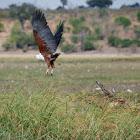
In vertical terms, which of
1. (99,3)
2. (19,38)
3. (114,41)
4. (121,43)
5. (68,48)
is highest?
(99,3)

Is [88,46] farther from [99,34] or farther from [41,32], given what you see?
[41,32]

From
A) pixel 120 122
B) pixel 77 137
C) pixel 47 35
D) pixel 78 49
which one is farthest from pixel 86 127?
pixel 78 49

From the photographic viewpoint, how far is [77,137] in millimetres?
3668

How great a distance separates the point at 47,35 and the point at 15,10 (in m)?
43.3

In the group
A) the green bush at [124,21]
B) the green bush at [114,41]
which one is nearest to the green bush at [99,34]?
the green bush at [114,41]

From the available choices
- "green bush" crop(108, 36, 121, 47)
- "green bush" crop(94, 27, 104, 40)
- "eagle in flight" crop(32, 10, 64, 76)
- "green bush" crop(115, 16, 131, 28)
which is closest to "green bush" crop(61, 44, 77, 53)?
"green bush" crop(108, 36, 121, 47)

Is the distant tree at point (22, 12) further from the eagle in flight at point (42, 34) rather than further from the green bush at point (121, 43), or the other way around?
the eagle in flight at point (42, 34)

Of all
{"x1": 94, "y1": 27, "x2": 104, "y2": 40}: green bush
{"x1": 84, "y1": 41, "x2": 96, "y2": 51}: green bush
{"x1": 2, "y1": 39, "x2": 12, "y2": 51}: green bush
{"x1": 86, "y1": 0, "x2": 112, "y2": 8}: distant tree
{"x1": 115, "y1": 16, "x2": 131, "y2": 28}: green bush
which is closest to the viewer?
{"x1": 84, "y1": 41, "x2": 96, "y2": 51}: green bush

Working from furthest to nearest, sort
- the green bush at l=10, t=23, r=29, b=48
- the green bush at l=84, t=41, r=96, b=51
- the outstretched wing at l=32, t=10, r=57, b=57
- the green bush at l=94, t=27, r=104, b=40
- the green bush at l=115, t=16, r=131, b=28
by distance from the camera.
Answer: the green bush at l=115, t=16, r=131, b=28 → the green bush at l=94, t=27, r=104, b=40 → the green bush at l=10, t=23, r=29, b=48 → the green bush at l=84, t=41, r=96, b=51 → the outstretched wing at l=32, t=10, r=57, b=57

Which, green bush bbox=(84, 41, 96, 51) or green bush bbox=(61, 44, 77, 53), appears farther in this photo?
green bush bbox=(84, 41, 96, 51)

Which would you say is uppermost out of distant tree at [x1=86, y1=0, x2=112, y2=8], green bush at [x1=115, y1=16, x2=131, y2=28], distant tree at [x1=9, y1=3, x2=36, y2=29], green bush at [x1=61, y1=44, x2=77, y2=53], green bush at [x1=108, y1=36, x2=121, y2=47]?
distant tree at [x1=86, y1=0, x2=112, y2=8]

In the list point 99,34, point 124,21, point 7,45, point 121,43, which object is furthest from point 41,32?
point 124,21

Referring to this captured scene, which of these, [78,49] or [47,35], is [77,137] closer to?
[47,35]

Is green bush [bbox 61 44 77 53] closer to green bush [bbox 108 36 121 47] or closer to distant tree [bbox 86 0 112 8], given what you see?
green bush [bbox 108 36 121 47]
